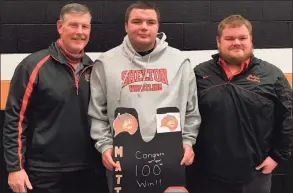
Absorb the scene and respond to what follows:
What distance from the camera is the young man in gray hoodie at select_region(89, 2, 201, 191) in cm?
165

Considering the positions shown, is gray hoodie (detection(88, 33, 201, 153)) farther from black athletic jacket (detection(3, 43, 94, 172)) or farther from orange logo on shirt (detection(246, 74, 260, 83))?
orange logo on shirt (detection(246, 74, 260, 83))

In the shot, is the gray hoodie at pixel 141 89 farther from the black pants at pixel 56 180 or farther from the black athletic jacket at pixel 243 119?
the black pants at pixel 56 180

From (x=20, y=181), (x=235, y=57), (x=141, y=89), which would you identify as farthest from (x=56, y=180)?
(x=235, y=57)

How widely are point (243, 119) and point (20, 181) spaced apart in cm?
118

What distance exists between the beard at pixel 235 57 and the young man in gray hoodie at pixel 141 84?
0.22 metres

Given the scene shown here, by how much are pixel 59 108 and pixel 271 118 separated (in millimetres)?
1118

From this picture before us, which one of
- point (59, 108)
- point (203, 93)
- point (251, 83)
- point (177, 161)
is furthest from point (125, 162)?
point (251, 83)

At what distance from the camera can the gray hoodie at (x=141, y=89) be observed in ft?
5.43

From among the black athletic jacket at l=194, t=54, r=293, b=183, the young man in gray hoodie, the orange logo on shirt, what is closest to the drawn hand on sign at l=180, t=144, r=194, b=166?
the young man in gray hoodie

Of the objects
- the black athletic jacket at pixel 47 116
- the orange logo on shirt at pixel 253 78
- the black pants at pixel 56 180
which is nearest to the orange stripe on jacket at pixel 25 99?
the black athletic jacket at pixel 47 116

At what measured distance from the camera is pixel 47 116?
5.54 feet

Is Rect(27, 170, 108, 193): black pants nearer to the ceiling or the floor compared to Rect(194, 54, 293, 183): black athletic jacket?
nearer to the floor

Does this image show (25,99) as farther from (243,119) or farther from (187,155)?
(243,119)

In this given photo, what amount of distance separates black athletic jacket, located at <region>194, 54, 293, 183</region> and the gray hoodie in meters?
0.10
